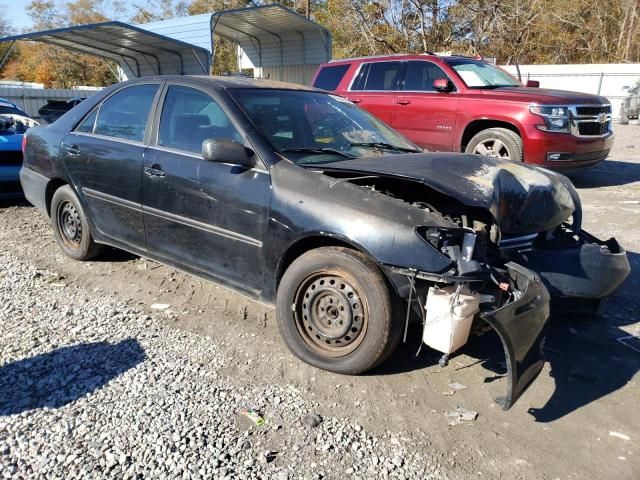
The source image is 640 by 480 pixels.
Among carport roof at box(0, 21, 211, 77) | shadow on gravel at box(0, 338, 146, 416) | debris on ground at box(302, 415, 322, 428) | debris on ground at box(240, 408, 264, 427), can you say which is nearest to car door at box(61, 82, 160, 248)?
shadow on gravel at box(0, 338, 146, 416)

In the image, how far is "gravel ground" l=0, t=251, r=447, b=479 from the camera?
2385 mm

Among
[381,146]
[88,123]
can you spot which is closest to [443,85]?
[381,146]

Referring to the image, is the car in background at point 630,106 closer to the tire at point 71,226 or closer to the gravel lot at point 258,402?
the gravel lot at point 258,402

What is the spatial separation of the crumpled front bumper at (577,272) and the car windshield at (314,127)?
4.56 ft

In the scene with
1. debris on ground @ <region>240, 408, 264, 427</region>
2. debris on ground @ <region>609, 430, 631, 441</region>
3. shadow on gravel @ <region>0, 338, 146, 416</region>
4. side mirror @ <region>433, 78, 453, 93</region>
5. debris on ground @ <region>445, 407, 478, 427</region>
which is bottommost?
shadow on gravel @ <region>0, 338, 146, 416</region>

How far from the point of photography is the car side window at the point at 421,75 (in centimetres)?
863

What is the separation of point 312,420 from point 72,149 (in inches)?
132

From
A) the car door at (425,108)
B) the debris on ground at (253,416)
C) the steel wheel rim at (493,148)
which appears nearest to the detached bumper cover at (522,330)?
the debris on ground at (253,416)

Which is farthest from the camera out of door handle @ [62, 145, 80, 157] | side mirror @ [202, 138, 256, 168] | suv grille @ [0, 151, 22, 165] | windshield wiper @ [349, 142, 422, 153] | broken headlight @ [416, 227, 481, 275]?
suv grille @ [0, 151, 22, 165]

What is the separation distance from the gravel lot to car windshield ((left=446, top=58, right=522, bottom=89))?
5.18 meters

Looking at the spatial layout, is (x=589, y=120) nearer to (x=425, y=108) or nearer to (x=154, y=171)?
(x=425, y=108)

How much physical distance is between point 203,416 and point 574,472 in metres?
1.81

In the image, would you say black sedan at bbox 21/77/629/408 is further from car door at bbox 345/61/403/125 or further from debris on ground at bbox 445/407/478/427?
car door at bbox 345/61/403/125

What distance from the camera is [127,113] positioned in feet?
14.3
